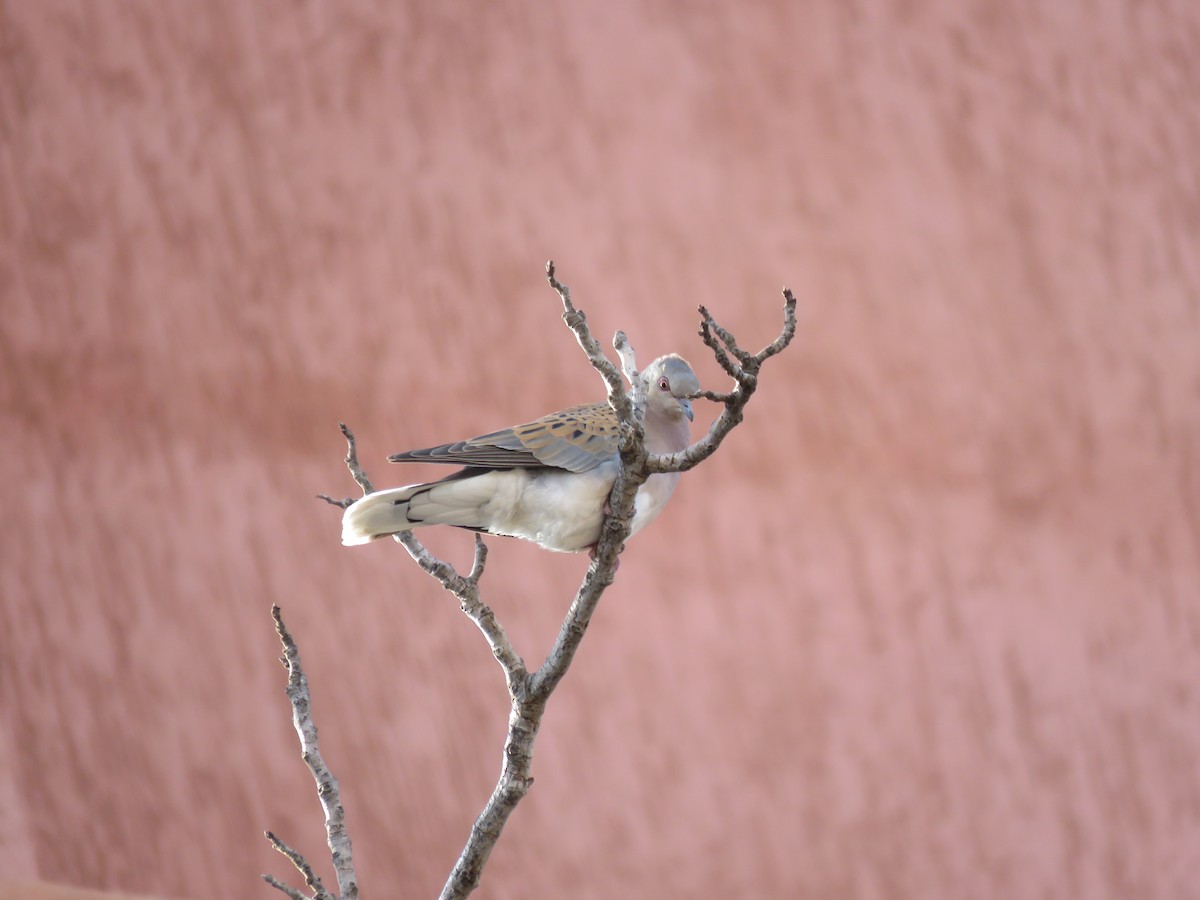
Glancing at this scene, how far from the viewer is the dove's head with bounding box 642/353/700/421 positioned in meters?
1.66

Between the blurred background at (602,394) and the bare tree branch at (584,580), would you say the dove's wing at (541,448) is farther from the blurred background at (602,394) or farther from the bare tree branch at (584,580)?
the blurred background at (602,394)

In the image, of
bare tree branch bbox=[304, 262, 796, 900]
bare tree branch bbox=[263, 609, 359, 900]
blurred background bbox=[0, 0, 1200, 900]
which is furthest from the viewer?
blurred background bbox=[0, 0, 1200, 900]

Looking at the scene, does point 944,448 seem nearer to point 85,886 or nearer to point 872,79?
point 872,79

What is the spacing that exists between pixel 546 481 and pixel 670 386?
8.4 inches

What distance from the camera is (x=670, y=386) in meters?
1.66

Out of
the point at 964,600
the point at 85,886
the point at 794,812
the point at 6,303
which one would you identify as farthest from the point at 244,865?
the point at 964,600

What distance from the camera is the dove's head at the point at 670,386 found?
5.45 ft

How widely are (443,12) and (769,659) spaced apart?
7.63 feet

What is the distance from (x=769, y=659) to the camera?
12.2ft

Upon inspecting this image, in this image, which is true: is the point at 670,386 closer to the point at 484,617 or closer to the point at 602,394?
the point at 484,617

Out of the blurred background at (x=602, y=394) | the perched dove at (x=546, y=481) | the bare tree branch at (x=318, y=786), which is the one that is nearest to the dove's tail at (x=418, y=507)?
the perched dove at (x=546, y=481)

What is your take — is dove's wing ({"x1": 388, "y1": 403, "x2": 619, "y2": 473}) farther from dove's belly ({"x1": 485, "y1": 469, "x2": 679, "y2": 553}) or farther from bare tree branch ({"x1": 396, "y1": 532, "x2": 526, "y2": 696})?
bare tree branch ({"x1": 396, "y1": 532, "x2": 526, "y2": 696})

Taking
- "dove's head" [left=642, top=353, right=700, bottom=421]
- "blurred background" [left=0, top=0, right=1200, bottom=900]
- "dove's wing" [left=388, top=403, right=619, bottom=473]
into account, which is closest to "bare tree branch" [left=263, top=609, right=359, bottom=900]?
"dove's wing" [left=388, top=403, right=619, bottom=473]

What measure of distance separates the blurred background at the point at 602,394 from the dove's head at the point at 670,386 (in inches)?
80.8
